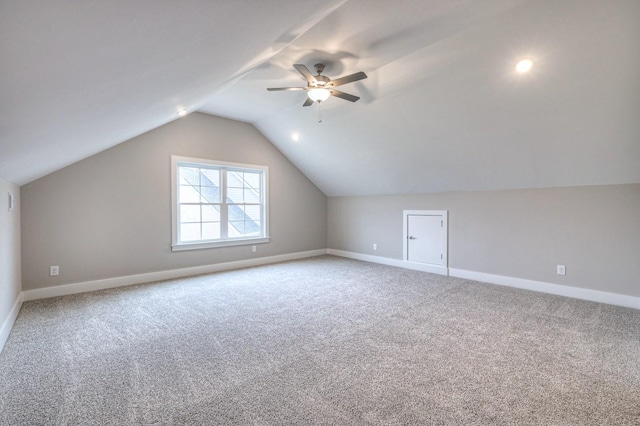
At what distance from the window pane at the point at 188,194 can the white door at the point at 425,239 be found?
3907 millimetres

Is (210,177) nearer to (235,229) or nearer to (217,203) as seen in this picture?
(217,203)

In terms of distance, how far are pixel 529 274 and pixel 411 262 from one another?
186 centimetres

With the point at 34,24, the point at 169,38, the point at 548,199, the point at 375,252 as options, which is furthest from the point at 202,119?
the point at 548,199

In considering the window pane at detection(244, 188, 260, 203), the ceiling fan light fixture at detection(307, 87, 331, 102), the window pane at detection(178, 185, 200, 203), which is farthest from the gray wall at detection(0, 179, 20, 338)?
the window pane at detection(244, 188, 260, 203)

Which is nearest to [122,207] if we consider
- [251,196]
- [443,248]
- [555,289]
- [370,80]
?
[251,196]

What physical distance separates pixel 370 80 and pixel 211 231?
374 centimetres

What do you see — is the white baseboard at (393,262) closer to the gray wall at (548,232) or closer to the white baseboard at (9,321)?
the gray wall at (548,232)

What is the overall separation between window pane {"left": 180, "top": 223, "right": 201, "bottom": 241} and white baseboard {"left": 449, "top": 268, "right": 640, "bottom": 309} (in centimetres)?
443

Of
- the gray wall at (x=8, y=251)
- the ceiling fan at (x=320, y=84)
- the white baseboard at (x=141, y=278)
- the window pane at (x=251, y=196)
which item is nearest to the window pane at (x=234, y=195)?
the window pane at (x=251, y=196)

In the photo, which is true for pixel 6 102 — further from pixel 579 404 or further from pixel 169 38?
pixel 579 404

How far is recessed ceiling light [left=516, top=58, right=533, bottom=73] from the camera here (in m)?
2.89

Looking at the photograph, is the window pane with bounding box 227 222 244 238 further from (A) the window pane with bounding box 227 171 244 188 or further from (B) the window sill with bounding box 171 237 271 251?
(A) the window pane with bounding box 227 171 244 188

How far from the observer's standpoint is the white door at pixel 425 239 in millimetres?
5305

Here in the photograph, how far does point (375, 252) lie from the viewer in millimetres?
6336
